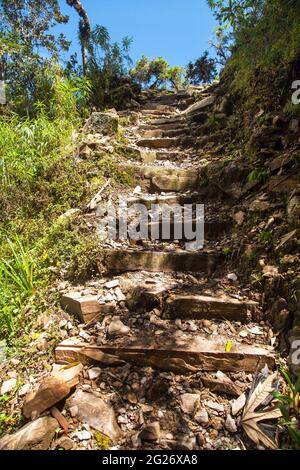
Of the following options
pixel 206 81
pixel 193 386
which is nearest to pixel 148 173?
pixel 193 386

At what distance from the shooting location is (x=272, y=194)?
8.30 ft

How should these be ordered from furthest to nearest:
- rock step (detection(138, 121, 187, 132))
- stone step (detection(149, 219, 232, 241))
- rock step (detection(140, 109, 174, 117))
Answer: rock step (detection(140, 109, 174, 117)) → rock step (detection(138, 121, 187, 132)) → stone step (detection(149, 219, 232, 241))

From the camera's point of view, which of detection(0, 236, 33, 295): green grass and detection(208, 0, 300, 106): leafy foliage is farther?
detection(208, 0, 300, 106): leafy foliage

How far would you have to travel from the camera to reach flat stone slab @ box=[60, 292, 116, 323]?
6.64ft

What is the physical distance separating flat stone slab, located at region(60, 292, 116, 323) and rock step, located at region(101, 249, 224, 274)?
1.42ft

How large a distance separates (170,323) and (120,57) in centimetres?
752

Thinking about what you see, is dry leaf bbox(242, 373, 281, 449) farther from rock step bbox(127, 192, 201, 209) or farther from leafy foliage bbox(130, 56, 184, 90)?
leafy foliage bbox(130, 56, 184, 90)

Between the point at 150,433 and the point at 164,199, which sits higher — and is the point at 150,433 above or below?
below

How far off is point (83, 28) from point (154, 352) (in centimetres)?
959

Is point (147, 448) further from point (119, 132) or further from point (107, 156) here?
point (119, 132)

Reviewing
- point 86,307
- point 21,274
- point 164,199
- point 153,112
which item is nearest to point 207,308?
point 86,307

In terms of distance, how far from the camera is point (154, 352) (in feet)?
5.66

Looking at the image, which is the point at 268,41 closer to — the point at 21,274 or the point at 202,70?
the point at 21,274

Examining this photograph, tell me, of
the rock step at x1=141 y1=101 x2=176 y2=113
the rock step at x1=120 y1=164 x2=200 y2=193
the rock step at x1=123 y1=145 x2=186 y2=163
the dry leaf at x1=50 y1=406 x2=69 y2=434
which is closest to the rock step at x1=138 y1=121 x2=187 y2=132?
the rock step at x1=123 y1=145 x2=186 y2=163
